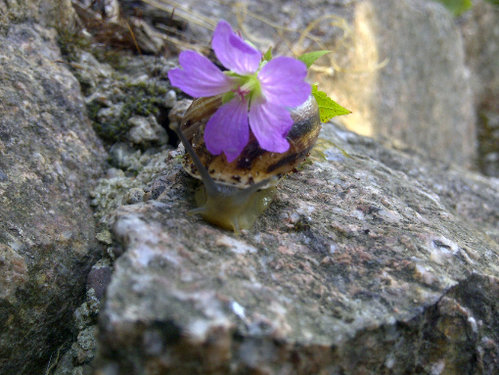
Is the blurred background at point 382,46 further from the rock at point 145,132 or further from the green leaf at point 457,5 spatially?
the rock at point 145,132

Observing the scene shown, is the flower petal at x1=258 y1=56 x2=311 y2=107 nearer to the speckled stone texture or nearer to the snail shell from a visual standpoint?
the snail shell

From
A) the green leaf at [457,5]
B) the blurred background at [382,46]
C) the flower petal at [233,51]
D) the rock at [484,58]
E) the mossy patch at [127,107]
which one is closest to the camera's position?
the flower petal at [233,51]

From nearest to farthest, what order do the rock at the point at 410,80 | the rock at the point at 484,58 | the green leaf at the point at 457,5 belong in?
the rock at the point at 410,80 < the green leaf at the point at 457,5 < the rock at the point at 484,58

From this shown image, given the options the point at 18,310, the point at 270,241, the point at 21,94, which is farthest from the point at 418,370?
the point at 21,94

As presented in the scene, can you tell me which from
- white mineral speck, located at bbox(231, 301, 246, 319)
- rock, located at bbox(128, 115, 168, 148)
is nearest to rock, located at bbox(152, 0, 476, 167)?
rock, located at bbox(128, 115, 168, 148)

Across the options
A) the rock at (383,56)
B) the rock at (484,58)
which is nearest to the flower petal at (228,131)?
the rock at (383,56)

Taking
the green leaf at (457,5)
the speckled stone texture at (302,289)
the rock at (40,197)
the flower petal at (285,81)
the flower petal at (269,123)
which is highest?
the green leaf at (457,5)

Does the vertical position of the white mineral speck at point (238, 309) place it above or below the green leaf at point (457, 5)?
below
